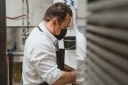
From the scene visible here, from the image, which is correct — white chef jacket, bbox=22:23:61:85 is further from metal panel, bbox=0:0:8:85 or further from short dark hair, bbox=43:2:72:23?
metal panel, bbox=0:0:8:85

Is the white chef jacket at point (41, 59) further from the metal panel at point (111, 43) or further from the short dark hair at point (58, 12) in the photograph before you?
the metal panel at point (111, 43)

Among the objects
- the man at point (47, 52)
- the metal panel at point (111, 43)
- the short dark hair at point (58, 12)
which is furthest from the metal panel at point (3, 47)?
the metal panel at point (111, 43)

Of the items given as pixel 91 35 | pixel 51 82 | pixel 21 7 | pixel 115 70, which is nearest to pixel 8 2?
pixel 21 7

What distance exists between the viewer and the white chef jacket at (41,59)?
6.87 feet

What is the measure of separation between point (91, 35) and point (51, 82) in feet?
4.46

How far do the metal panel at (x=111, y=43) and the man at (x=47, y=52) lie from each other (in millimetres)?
1348

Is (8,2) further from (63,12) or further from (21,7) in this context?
(63,12)

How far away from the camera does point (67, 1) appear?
286 centimetres

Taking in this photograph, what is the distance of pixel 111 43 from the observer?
0.57 metres

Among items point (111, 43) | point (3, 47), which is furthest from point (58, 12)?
point (111, 43)

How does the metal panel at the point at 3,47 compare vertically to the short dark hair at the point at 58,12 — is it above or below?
below

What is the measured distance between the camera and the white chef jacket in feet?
6.87

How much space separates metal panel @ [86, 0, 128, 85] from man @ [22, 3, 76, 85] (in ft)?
4.42

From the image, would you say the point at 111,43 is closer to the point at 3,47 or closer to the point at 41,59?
the point at 41,59
